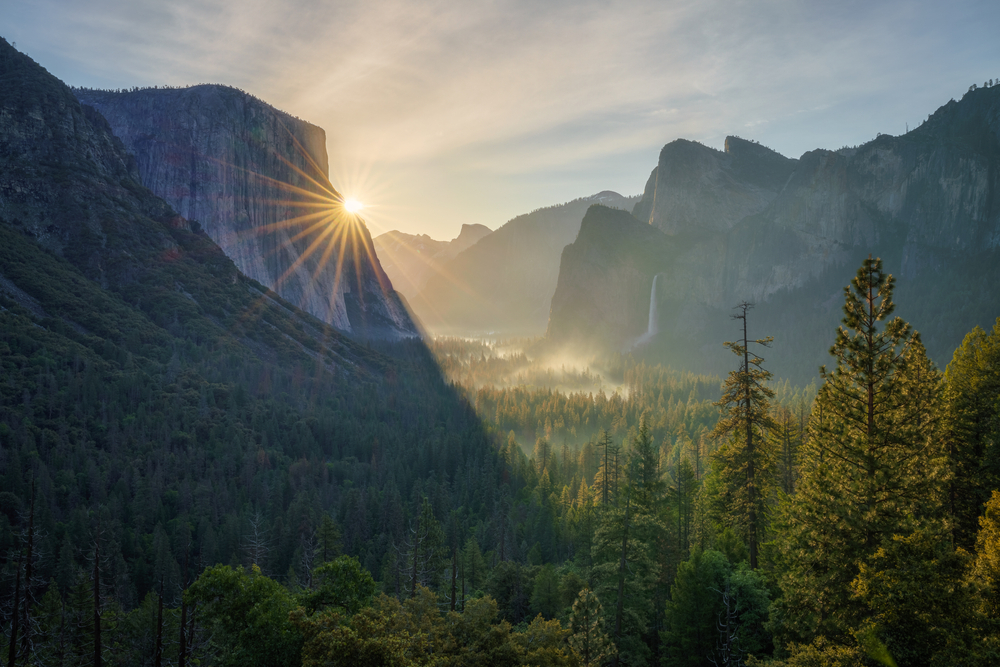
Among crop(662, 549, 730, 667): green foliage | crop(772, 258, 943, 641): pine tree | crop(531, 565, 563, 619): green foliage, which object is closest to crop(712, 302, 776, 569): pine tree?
crop(662, 549, 730, 667): green foliage

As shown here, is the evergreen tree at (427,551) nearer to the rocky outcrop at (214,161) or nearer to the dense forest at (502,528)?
the dense forest at (502,528)

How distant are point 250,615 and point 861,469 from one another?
22.2m

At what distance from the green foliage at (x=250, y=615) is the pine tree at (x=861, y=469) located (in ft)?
59.5

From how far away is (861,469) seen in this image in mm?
16938

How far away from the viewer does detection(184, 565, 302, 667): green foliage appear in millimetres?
19391

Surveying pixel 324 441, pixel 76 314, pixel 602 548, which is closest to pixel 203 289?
pixel 76 314

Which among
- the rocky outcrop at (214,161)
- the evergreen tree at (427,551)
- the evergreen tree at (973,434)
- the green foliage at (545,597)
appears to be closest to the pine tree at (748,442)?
the evergreen tree at (973,434)

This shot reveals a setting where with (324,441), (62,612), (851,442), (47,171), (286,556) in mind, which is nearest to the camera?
(851,442)

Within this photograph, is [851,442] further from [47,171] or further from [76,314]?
[47,171]

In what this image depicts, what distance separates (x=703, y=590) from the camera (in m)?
Result: 26.1

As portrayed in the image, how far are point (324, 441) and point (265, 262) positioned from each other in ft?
359

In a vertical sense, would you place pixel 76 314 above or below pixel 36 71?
below

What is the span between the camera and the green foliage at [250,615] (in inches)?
763

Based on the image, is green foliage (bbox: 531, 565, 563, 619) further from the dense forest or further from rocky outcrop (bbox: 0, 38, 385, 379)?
rocky outcrop (bbox: 0, 38, 385, 379)
